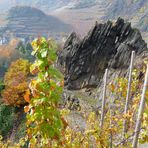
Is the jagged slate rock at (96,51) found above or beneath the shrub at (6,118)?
above

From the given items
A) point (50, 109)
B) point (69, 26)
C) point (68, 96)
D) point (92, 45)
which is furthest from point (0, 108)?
point (69, 26)

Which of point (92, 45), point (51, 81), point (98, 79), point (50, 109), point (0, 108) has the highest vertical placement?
point (51, 81)

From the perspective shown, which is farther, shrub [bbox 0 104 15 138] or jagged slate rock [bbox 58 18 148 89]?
jagged slate rock [bbox 58 18 148 89]

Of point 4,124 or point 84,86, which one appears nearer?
point 4,124

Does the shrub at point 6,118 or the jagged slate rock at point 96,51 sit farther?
Result: the jagged slate rock at point 96,51

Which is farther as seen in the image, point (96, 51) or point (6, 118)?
point (96, 51)

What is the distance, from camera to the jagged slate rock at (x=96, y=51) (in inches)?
1353

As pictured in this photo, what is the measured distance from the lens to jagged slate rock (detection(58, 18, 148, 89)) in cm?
3438

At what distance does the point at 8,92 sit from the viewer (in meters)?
33.5

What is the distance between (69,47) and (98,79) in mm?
5058

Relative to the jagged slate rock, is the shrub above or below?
below

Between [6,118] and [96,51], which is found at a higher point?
[96,51]

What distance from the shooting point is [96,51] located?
119ft

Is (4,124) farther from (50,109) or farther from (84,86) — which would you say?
(50,109)
